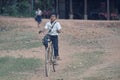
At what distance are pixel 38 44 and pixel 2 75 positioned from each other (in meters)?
6.64

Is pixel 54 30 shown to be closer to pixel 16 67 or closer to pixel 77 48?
pixel 16 67

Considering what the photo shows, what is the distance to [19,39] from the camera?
70.2ft

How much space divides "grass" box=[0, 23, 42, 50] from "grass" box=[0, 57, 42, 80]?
3.32m

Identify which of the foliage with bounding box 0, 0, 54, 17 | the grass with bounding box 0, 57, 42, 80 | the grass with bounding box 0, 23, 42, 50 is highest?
the foliage with bounding box 0, 0, 54, 17

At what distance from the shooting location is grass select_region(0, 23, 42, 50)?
18.9m

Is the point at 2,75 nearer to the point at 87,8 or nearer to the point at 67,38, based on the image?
the point at 67,38

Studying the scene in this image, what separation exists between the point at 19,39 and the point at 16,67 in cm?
766

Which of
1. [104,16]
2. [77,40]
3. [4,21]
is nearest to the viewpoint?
[77,40]

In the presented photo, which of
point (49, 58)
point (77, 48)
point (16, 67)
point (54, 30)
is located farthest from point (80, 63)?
point (77, 48)

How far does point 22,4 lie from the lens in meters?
38.5

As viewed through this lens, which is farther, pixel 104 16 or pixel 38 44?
pixel 104 16

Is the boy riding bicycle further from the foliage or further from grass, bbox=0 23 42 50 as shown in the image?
the foliage

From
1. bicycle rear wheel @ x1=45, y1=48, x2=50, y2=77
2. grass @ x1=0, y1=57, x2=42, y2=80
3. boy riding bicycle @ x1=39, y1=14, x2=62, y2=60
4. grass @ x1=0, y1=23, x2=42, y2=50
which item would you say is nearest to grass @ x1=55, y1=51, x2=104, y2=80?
bicycle rear wheel @ x1=45, y1=48, x2=50, y2=77

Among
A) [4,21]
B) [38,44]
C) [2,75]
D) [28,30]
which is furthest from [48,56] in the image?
[4,21]
